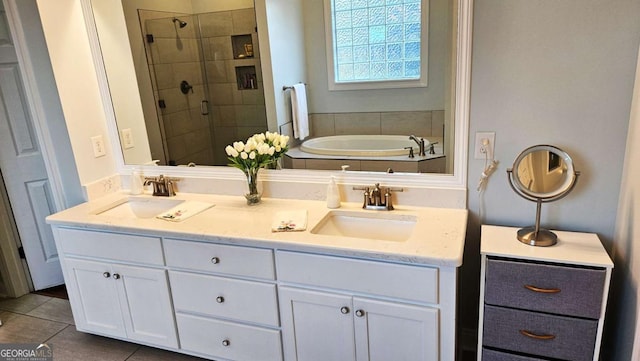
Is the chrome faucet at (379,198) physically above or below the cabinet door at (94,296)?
above

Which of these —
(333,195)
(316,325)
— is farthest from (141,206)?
(316,325)

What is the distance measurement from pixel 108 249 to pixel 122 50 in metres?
1.19

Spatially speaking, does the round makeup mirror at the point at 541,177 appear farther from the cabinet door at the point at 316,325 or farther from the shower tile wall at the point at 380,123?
the cabinet door at the point at 316,325

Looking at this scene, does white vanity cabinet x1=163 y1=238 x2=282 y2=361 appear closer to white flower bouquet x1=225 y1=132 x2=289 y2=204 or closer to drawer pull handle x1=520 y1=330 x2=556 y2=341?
white flower bouquet x1=225 y1=132 x2=289 y2=204

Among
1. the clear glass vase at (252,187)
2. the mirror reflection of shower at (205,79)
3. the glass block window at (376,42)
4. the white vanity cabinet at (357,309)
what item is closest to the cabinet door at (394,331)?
the white vanity cabinet at (357,309)

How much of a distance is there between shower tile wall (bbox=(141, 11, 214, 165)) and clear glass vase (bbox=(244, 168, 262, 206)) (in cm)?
36

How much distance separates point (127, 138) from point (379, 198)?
164cm

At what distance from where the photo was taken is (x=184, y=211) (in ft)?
6.96

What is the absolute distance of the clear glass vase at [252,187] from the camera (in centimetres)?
214

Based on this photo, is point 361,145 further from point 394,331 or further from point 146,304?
point 146,304

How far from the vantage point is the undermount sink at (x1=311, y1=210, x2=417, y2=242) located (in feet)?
6.18

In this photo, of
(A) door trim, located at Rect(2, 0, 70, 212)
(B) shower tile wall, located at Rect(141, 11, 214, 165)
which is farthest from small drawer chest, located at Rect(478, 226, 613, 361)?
(A) door trim, located at Rect(2, 0, 70, 212)

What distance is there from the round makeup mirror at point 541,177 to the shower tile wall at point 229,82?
4.40 feet

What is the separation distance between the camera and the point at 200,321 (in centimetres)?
200
